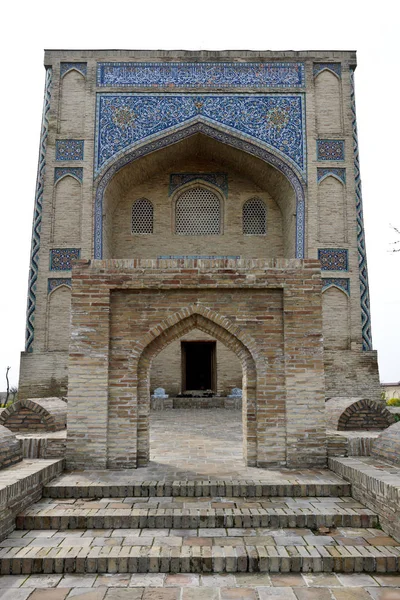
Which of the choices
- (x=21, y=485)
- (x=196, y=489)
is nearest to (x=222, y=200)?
(x=196, y=489)

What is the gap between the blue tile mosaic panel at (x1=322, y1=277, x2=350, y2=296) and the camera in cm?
1348

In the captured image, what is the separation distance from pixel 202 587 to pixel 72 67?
14.3 m

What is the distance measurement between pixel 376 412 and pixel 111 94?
11172 millimetres

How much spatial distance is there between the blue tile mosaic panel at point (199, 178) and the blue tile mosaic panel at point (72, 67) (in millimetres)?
3748

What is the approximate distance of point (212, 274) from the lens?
5.75 meters

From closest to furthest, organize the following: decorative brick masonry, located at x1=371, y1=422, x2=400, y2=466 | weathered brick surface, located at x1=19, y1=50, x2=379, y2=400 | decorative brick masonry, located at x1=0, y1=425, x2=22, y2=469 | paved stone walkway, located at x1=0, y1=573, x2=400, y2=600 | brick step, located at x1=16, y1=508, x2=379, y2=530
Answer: paved stone walkway, located at x1=0, y1=573, x2=400, y2=600 < brick step, located at x1=16, y1=508, x2=379, y2=530 < decorative brick masonry, located at x1=0, y1=425, x2=22, y2=469 < decorative brick masonry, located at x1=371, y1=422, x2=400, y2=466 < weathered brick surface, located at x1=19, y1=50, x2=379, y2=400

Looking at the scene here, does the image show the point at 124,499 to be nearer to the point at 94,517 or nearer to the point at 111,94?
the point at 94,517

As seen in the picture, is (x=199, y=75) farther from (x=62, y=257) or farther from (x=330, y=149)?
(x=62, y=257)

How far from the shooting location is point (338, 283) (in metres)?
13.5

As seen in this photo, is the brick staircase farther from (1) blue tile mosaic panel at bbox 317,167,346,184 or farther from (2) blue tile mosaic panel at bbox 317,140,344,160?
(2) blue tile mosaic panel at bbox 317,140,344,160

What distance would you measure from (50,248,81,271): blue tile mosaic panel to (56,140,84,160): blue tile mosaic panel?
2.58 meters

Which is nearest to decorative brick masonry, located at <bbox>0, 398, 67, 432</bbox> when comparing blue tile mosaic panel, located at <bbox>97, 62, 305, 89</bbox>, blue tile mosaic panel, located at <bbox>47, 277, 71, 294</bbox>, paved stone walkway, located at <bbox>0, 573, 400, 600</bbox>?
paved stone walkway, located at <bbox>0, 573, 400, 600</bbox>

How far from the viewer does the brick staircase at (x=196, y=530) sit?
3412 millimetres

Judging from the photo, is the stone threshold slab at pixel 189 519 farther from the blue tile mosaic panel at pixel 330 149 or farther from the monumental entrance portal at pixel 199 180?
the blue tile mosaic panel at pixel 330 149
